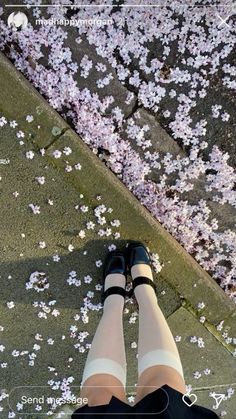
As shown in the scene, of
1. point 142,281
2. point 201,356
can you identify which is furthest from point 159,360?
point 201,356

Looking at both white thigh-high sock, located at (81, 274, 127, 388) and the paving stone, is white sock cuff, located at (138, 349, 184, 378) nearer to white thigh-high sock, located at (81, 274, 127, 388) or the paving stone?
white thigh-high sock, located at (81, 274, 127, 388)

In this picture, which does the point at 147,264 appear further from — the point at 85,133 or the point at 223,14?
the point at 223,14

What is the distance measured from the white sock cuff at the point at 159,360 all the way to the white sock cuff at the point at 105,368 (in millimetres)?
154

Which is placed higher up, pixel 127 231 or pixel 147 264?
pixel 127 231

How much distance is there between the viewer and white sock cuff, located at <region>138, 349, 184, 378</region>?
141 inches

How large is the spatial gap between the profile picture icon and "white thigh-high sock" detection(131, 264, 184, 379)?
7.94 ft

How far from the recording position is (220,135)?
14.6 ft

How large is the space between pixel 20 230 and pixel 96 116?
4.27 ft

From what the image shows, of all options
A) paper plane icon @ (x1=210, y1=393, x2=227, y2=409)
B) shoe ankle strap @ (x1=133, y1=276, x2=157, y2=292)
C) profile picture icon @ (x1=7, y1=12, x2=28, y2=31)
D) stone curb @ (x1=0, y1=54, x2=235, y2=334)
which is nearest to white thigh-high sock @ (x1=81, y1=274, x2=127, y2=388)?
shoe ankle strap @ (x1=133, y1=276, x2=157, y2=292)

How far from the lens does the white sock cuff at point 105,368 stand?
364 cm

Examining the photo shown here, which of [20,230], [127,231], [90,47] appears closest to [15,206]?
[20,230]

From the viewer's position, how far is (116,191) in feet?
14.8

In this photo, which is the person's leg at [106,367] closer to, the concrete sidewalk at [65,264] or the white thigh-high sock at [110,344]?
the white thigh-high sock at [110,344]

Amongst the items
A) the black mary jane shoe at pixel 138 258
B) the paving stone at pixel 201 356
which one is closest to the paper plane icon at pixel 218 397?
the paving stone at pixel 201 356
